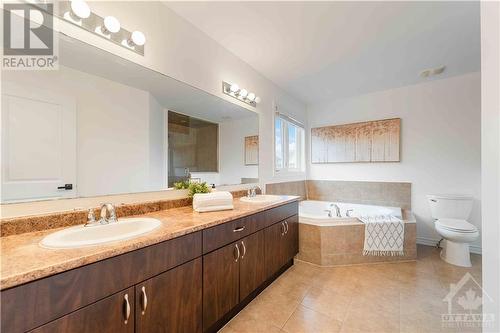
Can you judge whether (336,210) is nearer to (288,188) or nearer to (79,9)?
(288,188)

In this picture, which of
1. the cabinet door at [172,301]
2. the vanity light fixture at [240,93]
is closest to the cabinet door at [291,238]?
the cabinet door at [172,301]

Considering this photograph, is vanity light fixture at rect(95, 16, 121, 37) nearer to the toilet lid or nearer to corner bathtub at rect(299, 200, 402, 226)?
corner bathtub at rect(299, 200, 402, 226)

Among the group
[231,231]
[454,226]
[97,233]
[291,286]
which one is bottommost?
[291,286]

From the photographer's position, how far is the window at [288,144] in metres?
3.20

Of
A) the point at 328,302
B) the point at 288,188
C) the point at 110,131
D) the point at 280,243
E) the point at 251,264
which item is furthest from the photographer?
the point at 288,188

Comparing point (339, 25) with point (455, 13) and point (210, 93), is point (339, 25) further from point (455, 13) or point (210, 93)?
point (210, 93)

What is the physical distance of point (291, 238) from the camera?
2.33 metres

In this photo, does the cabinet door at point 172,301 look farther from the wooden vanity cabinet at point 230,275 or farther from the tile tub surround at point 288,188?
the tile tub surround at point 288,188

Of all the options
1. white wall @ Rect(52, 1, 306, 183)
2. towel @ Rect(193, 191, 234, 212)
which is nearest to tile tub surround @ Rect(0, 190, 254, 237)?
towel @ Rect(193, 191, 234, 212)

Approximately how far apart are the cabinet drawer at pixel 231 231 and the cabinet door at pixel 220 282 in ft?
0.14

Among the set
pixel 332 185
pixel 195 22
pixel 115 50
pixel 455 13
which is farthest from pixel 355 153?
pixel 115 50

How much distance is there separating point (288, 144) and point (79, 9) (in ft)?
9.51

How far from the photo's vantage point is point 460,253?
7.88ft

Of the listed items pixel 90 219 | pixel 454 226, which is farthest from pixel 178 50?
pixel 454 226
